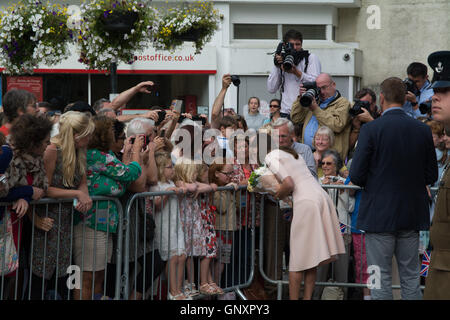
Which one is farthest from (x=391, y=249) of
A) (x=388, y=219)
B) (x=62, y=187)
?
(x=62, y=187)

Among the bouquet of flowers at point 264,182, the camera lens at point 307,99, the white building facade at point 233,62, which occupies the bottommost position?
the bouquet of flowers at point 264,182

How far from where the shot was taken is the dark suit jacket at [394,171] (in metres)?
6.32

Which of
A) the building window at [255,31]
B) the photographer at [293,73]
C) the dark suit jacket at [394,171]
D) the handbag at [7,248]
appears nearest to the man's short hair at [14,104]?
the handbag at [7,248]

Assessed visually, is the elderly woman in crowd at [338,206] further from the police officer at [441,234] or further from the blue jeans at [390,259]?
the police officer at [441,234]

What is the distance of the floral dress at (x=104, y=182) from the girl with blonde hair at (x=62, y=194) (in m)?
0.16

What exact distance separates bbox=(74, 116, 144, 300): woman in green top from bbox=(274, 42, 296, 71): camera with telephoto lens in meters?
3.52

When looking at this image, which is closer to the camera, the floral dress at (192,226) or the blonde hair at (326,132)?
the floral dress at (192,226)

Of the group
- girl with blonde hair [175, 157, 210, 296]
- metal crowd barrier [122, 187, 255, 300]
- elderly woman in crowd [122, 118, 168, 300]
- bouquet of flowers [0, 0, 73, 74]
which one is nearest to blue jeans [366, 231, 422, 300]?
metal crowd barrier [122, 187, 255, 300]

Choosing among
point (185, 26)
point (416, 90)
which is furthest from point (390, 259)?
point (185, 26)

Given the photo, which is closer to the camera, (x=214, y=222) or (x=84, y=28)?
(x=214, y=222)

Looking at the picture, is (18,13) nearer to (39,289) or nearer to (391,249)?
(39,289)

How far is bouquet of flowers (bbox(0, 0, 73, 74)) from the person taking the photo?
425 inches
